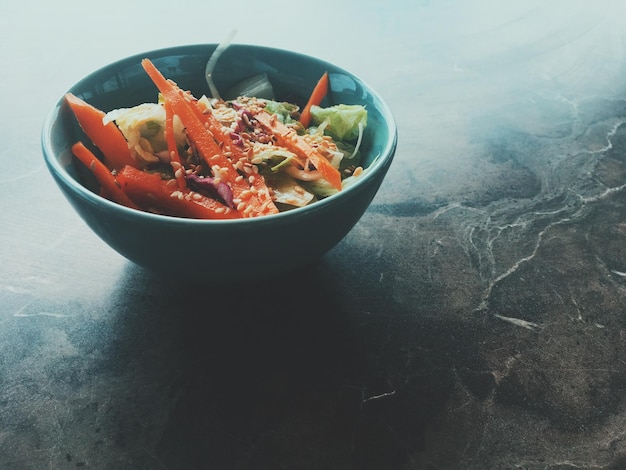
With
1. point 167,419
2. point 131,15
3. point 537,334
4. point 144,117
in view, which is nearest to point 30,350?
point 167,419

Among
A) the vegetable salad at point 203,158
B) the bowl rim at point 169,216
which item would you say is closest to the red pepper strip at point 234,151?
the vegetable salad at point 203,158

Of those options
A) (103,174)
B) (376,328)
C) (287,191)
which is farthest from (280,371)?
(103,174)

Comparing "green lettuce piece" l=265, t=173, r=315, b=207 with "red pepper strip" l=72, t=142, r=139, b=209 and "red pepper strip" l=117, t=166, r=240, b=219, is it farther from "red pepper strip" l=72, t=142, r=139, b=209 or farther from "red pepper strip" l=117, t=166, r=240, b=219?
"red pepper strip" l=72, t=142, r=139, b=209

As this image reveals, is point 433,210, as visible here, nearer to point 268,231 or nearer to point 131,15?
point 268,231

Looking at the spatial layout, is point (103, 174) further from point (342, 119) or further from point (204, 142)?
point (342, 119)

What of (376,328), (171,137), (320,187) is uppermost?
(171,137)

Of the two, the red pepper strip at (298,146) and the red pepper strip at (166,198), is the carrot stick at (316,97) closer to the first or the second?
the red pepper strip at (298,146)

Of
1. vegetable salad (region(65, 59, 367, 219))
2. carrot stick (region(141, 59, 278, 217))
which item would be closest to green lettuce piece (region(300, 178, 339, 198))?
vegetable salad (region(65, 59, 367, 219))
